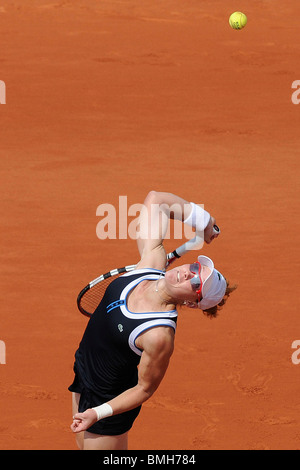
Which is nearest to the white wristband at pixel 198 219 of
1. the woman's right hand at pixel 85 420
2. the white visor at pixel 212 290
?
the white visor at pixel 212 290

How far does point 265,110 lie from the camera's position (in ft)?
45.6

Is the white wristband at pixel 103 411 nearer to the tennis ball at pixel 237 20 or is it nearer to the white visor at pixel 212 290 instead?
the white visor at pixel 212 290

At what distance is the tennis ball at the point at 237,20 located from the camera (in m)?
15.4

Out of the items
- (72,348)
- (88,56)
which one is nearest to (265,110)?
(88,56)

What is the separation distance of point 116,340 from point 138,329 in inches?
7.6

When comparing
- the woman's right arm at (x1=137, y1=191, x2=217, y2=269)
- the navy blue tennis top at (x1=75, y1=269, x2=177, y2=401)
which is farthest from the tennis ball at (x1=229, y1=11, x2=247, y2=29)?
the navy blue tennis top at (x1=75, y1=269, x2=177, y2=401)

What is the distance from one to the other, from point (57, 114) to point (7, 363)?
6.35 metres

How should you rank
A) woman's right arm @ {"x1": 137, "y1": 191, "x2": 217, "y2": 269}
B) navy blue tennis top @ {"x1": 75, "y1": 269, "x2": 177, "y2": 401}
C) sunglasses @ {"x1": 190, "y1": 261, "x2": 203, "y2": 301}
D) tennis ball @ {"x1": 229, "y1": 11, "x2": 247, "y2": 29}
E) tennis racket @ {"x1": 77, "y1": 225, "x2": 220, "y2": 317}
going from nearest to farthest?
sunglasses @ {"x1": 190, "y1": 261, "x2": 203, "y2": 301} < navy blue tennis top @ {"x1": 75, "y1": 269, "x2": 177, "y2": 401} < woman's right arm @ {"x1": 137, "y1": 191, "x2": 217, "y2": 269} < tennis racket @ {"x1": 77, "y1": 225, "x2": 220, "y2": 317} < tennis ball @ {"x1": 229, "y1": 11, "x2": 247, "y2": 29}

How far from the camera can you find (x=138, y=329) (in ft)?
16.4

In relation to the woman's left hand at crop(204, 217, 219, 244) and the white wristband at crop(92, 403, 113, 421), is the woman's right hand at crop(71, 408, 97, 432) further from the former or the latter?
the woman's left hand at crop(204, 217, 219, 244)

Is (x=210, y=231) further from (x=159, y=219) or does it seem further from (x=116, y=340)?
(x=116, y=340)

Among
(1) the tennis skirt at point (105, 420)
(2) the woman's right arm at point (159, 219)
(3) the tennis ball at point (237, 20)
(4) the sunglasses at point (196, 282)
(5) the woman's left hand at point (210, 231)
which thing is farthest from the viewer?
(3) the tennis ball at point (237, 20)

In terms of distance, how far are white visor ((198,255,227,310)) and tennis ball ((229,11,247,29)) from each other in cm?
1105

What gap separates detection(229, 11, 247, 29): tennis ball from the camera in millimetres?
15367
